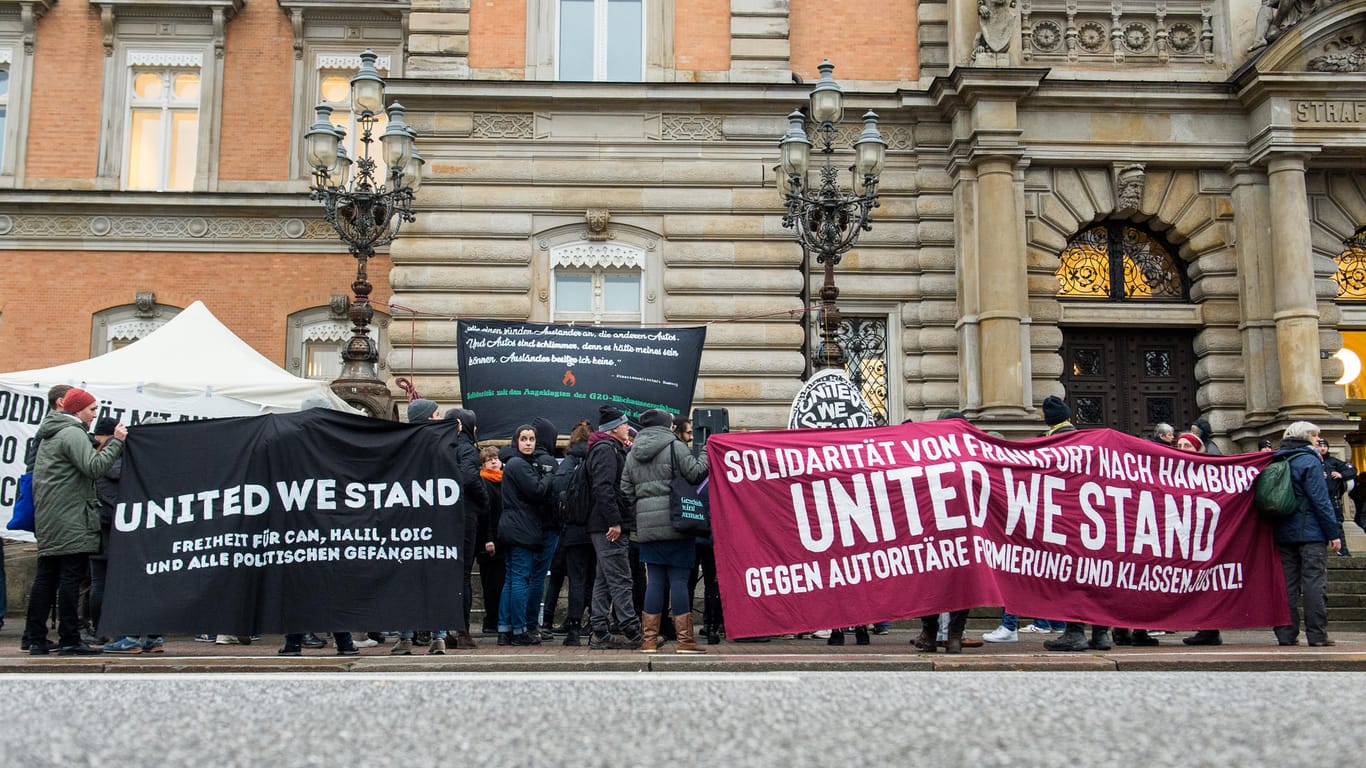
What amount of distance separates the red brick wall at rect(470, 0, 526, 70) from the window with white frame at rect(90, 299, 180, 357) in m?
8.87

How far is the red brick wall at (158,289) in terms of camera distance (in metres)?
24.8

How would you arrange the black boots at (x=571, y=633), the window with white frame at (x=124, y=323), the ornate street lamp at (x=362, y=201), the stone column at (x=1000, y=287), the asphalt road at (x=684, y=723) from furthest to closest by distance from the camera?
the window with white frame at (x=124, y=323) → the stone column at (x=1000, y=287) → the ornate street lamp at (x=362, y=201) → the black boots at (x=571, y=633) → the asphalt road at (x=684, y=723)

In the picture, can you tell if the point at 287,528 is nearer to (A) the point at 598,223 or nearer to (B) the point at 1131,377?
(A) the point at 598,223

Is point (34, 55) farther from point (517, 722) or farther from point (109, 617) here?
point (517, 722)

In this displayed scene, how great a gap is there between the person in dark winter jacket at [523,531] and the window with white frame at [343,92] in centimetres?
1565

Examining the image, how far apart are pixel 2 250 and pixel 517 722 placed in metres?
23.7

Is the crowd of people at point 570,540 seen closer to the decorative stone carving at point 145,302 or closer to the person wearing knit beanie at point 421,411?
the person wearing knit beanie at point 421,411

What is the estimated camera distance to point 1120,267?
20.9 metres

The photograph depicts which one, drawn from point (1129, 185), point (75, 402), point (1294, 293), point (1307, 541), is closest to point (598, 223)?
point (1129, 185)

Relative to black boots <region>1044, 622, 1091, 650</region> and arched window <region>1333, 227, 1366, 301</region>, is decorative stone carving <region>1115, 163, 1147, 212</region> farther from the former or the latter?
black boots <region>1044, 622, 1091, 650</region>

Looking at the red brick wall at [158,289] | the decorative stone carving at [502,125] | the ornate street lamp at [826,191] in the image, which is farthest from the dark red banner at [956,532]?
the red brick wall at [158,289]

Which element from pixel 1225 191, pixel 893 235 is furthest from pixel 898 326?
pixel 1225 191

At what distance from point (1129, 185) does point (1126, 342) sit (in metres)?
2.59

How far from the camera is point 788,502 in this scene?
34.1 feet
